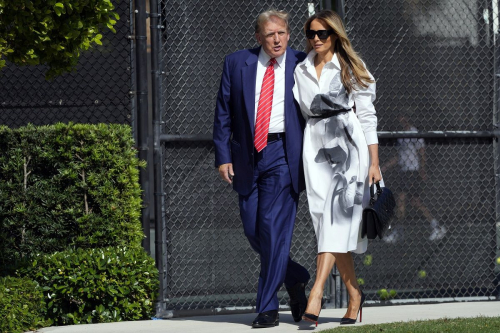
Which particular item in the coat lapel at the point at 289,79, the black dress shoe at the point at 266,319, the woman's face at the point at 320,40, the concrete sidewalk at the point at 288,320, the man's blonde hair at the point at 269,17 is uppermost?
the man's blonde hair at the point at 269,17

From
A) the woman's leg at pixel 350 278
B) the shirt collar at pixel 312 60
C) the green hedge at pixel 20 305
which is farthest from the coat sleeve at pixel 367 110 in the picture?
the green hedge at pixel 20 305

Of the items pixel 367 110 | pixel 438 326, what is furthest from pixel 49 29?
pixel 438 326

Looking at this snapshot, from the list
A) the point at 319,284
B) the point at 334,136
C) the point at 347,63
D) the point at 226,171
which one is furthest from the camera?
the point at 226,171

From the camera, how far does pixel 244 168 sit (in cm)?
594

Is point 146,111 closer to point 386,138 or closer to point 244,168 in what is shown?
point 244,168

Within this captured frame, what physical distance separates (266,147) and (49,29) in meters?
1.61

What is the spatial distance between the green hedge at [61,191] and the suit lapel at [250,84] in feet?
4.61

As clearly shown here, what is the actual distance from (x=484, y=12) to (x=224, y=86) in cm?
301

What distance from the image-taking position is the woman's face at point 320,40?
19.1 ft

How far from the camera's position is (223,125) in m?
6.02

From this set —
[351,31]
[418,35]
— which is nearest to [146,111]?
[351,31]

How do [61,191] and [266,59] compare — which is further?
[61,191]

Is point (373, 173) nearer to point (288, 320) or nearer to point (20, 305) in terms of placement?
point (288, 320)

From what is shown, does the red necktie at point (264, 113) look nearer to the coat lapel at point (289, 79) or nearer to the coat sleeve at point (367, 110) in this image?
the coat lapel at point (289, 79)
